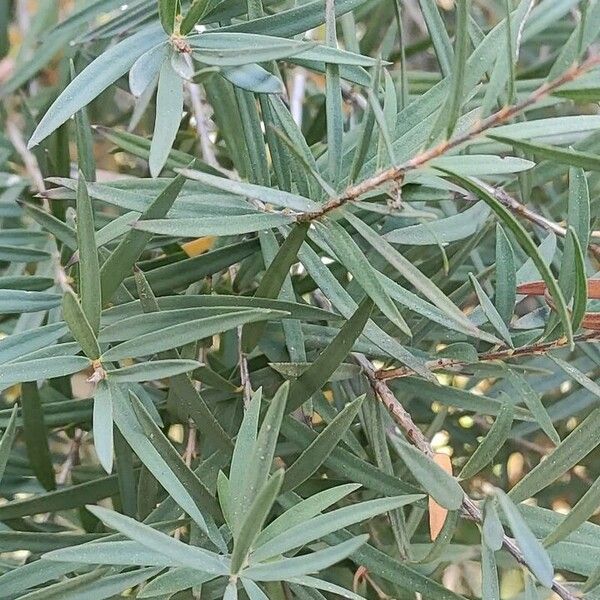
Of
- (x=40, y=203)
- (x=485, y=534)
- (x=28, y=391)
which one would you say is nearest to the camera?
(x=485, y=534)

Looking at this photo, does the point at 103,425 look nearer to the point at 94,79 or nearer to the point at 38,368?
the point at 38,368

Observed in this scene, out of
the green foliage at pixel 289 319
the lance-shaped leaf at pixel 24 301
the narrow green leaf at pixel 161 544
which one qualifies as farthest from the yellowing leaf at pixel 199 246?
the narrow green leaf at pixel 161 544

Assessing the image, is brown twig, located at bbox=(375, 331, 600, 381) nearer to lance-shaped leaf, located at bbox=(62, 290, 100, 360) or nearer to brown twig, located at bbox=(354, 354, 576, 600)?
brown twig, located at bbox=(354, 354, 576, 600)

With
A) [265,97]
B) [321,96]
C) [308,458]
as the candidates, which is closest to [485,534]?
[308,458]

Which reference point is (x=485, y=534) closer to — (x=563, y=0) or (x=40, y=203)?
(x=563, y=0)

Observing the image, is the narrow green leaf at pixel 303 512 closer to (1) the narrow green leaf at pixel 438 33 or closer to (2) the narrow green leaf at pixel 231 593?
(2) the narrow green leaf at pixel 231 593

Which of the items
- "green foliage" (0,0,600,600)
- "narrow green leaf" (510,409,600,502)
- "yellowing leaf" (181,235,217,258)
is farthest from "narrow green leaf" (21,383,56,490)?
"narrow green leaf" (510,409,600,502)
